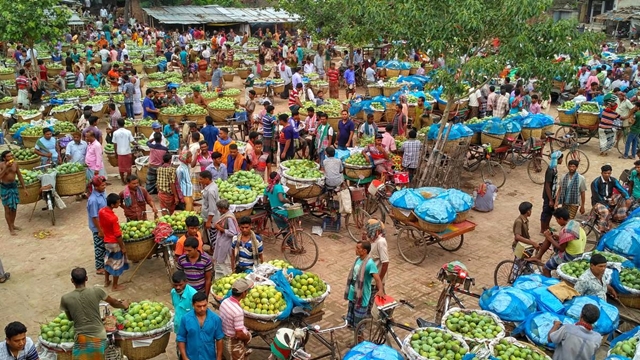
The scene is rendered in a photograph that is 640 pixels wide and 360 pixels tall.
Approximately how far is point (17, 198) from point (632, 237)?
418 inches

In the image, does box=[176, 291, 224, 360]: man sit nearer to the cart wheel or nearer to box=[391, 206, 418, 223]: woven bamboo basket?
box=[391, 206, 418, 223]: woven bamboo basket

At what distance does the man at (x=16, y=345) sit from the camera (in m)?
5.44

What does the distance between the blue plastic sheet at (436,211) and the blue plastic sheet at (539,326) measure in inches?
107

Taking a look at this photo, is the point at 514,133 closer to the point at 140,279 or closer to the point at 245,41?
the point at 140,279

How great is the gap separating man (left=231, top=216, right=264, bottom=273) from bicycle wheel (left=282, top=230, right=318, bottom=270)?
155 cm

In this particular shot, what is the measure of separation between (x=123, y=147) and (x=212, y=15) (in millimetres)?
28909

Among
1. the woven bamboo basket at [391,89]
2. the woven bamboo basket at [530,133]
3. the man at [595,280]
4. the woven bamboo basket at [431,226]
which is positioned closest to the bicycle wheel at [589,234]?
the woven bamboo basket at [431,226]

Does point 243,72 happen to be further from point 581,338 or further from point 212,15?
point 581,338

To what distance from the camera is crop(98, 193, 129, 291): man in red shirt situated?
8.34 metres

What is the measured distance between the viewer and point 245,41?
114 feet

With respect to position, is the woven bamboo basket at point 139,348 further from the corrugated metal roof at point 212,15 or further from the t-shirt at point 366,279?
the corrugated metal roof at point 212,15

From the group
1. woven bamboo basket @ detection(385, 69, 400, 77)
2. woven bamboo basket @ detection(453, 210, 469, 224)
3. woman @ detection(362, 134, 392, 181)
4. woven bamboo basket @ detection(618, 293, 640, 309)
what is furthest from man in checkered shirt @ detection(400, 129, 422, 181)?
woven bamboo basket @ detection(385, 69, 400, 77)

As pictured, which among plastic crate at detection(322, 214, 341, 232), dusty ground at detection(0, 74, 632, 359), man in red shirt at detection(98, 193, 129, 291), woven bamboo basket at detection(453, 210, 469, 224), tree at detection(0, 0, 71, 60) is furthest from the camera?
tree at detection(0, 0, 71, 60)

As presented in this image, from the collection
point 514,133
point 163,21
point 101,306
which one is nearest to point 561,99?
point 514,133
